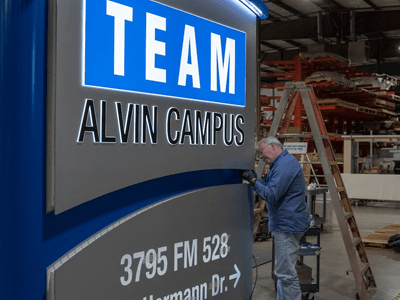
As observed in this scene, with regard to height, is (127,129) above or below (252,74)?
below

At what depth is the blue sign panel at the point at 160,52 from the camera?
165cm

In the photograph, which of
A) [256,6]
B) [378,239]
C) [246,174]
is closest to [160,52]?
[256,6]

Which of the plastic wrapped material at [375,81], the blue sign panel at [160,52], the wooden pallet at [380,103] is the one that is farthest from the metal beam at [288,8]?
the blue sign panel at [160,52]

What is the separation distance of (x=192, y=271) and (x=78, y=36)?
1.18 m

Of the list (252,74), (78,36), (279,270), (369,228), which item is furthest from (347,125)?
(78,36)

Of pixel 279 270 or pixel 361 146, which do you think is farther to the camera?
pixel 361 146

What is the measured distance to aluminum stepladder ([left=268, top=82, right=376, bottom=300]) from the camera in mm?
4840

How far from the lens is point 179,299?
209cm

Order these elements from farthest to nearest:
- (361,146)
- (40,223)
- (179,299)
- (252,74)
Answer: (361,146) → (252,74) → (179,299) → (40,223)

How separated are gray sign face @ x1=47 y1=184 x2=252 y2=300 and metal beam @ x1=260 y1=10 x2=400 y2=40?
41.9 feet

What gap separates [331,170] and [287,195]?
1234mm

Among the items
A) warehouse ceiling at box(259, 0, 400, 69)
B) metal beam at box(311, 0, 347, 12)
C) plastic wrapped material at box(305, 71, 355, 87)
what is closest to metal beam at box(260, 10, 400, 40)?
warehouse ceiling at box(259, 0, 400, 69)

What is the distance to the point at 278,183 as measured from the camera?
12.6ft

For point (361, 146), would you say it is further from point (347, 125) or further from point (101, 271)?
point (101, 271)
